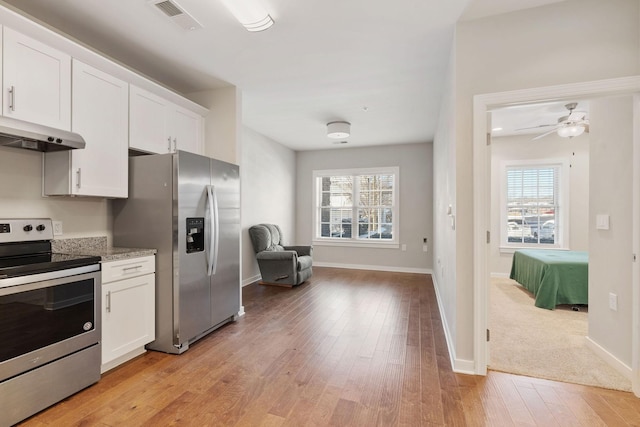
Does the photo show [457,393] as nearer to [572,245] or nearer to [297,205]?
[572,245]

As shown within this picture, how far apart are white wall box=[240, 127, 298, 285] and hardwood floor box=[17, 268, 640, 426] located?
2.20 metres

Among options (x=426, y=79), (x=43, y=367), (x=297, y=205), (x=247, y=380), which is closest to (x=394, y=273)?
(x=297, y=205)

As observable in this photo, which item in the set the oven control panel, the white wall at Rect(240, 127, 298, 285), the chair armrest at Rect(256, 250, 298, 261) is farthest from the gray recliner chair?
the oven control panel

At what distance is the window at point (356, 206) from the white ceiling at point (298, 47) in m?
2.47

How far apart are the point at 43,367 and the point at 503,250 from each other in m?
6.52

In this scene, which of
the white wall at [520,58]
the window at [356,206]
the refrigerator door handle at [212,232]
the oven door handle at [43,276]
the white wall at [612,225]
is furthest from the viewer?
the window at [356,206]

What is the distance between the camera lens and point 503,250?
18.8 ft

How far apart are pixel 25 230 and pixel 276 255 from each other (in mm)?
3107

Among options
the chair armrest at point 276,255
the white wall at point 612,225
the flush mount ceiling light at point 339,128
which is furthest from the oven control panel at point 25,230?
the white wall at point 612,225

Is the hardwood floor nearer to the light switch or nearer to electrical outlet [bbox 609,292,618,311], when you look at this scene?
electrical outlet [bbox 609,292,618,311]

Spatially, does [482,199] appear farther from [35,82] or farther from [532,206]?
[532,206]

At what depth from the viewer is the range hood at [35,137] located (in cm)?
186

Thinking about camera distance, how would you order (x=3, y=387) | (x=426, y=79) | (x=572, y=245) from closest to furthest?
(x=3, y=387) → (x=426, y=79) → (x=572, y=245)

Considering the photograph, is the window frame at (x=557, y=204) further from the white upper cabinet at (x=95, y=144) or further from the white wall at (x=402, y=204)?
the white upper cabinet at (x=95, y=144)
